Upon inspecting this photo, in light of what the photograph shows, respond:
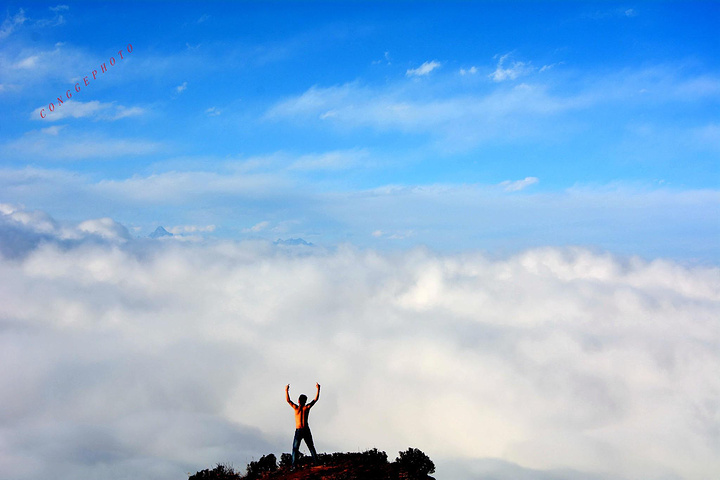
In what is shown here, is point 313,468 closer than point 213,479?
Yes

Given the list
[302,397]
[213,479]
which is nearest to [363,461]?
[302,397]

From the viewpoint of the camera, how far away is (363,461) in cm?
2006

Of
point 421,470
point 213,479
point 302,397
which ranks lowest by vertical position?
point 421,470

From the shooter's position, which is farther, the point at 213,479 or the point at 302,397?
the point at 213,479

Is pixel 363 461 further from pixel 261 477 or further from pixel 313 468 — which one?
pixel 261 477

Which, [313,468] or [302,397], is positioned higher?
[302,397]

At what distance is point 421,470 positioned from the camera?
1989 cm

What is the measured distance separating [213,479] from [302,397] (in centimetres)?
568

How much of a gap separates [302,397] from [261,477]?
12.5 feet

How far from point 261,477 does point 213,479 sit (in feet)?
7.99

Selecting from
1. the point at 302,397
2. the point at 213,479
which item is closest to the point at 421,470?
the point at 302,397

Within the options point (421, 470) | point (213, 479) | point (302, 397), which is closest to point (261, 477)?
point (213, 479)

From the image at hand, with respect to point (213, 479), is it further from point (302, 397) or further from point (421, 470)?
point (421, 470)

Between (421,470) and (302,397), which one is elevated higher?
(302,397)
